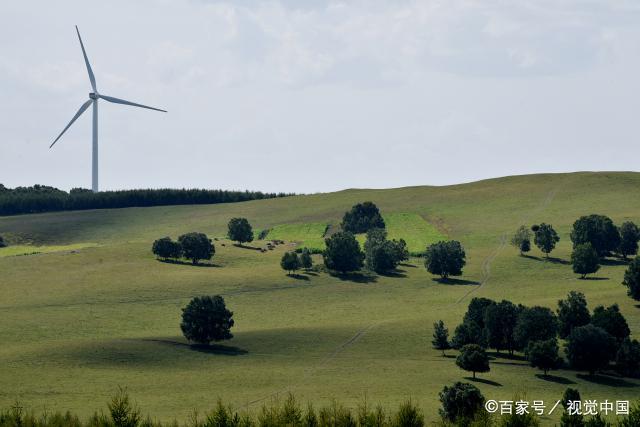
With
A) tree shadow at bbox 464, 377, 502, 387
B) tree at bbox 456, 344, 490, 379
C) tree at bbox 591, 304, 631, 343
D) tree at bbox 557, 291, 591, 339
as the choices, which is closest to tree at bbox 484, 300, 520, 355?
tree at bbox 557, 291, 591, 339

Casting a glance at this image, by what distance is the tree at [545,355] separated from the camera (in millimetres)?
137625

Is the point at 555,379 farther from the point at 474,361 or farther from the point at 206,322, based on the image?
the point at 206,322

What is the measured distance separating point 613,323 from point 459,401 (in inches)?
1823

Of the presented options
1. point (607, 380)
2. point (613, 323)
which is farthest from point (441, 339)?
point (607, 380)

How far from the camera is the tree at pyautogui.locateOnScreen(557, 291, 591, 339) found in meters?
154

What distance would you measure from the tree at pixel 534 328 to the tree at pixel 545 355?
676 centimetres

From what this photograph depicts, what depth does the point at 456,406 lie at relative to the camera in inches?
4313

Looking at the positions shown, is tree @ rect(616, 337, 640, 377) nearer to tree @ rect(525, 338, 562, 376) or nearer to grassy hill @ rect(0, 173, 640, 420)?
grassy hill @ rect(0, 173, 640, 420)

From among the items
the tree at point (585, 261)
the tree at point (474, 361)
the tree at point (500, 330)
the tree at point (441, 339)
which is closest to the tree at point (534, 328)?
the tree at point (500, 330)

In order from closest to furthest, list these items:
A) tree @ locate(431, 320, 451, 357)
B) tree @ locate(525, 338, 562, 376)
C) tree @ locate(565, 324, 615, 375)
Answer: tree @ locate(525, 338, 562, 376) → tree @ locate(565, 324, 615, 375) → tree @ locate(431, 320, 451, 357)

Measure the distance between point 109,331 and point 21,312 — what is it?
1831 cm

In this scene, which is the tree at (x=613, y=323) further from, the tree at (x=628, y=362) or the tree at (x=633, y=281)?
the tree at (x=633, y=281)

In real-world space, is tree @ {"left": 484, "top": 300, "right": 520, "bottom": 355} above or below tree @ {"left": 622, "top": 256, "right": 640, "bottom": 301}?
below

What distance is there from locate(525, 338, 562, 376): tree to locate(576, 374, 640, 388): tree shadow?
3.55 meters
